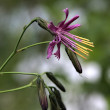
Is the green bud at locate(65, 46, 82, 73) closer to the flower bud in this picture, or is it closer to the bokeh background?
the flower bud

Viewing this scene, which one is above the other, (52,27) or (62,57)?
(52,27)

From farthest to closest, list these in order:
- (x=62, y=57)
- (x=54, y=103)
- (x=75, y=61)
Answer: (x=62, y=57) < (x=54, y=103) < (x=75, y=61)

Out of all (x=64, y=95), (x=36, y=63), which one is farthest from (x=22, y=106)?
(x=64, y=95)

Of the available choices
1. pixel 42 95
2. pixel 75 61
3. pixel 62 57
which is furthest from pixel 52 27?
pixel 62 57

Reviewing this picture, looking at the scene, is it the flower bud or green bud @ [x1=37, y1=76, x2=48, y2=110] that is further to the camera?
the flower bud

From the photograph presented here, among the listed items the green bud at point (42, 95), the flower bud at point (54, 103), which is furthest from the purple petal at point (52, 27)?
the flower bud at point (54, 103)

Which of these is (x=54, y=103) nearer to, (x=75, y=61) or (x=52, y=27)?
(x=75, y=61)

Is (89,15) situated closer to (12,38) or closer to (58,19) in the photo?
(58,19)

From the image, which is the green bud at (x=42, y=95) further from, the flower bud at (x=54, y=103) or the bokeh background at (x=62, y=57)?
the bokeh background at (x=62, y=57)

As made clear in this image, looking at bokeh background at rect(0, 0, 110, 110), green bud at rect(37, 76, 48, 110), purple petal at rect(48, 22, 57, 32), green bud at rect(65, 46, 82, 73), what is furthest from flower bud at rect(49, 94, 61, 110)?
bokeh background at rect(0, 0, 110, 110)

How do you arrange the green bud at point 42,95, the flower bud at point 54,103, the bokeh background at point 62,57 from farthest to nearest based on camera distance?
the bokeh background at point 62,57 < the flower bud at point 54,103 < the green bud at point 42,95
